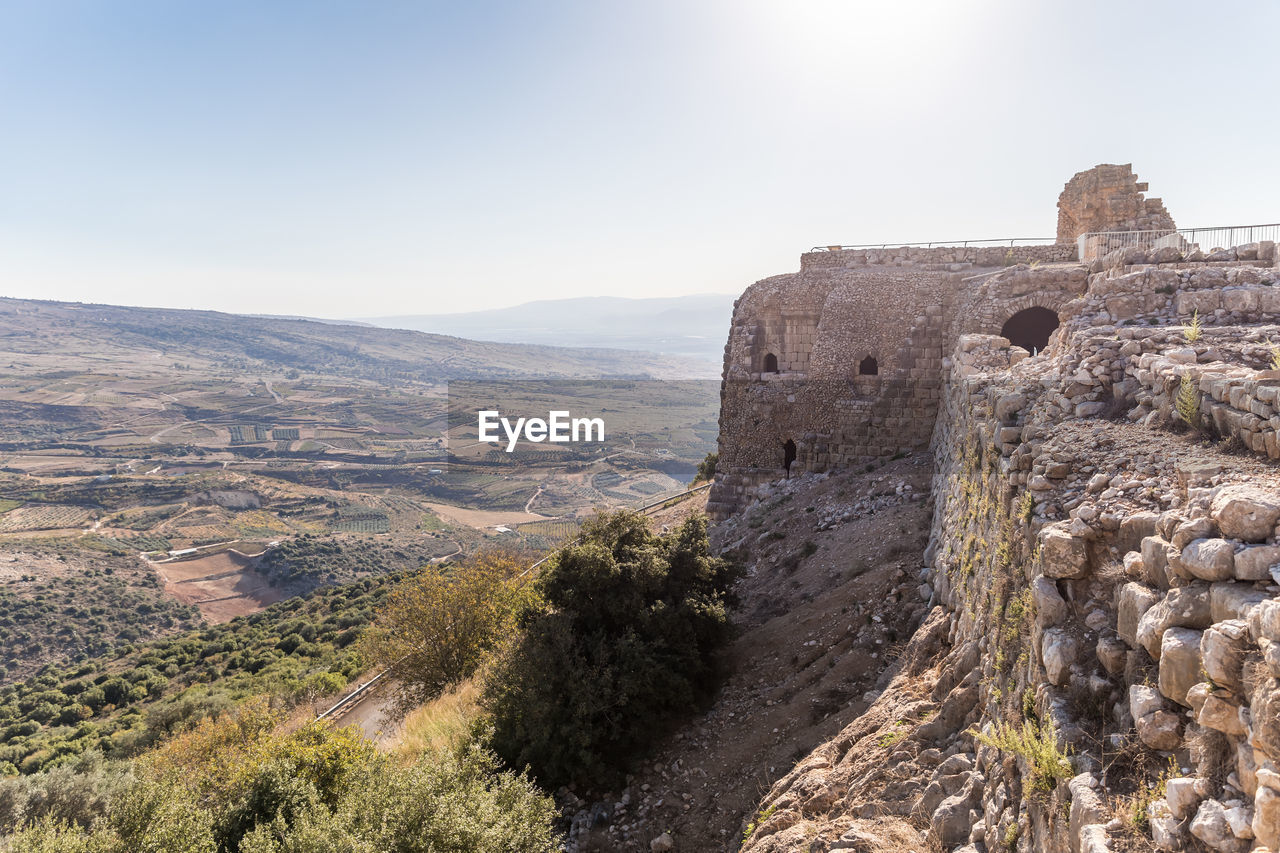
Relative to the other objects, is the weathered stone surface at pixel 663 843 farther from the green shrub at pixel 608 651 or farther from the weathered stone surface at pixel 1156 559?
the weathered stone surface at pixel 1156 559

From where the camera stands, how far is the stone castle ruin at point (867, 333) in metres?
17.9

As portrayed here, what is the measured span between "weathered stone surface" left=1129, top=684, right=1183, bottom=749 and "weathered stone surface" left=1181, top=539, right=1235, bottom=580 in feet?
2.32

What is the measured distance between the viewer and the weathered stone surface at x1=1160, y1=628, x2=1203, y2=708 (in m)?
3.57

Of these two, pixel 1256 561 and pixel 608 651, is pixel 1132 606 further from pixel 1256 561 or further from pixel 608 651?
pixel 608 651

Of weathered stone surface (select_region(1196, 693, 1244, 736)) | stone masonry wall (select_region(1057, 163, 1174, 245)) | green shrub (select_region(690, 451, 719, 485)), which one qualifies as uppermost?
stone masonry wall (select_region(1057, 163, 1174, 245))

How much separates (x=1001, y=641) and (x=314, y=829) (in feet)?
26.4

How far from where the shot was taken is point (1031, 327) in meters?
17.8

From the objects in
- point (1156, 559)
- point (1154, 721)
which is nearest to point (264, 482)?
point (1156, 559)

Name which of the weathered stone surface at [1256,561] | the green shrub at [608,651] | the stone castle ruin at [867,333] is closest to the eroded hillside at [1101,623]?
the weathered stone surface at [1256,561]

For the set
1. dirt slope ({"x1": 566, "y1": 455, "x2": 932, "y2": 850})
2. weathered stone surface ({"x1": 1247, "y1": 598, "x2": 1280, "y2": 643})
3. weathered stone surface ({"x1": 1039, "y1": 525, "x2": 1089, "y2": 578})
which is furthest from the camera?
dirt slope ({"x1": 566, "y1": 455, "x2": 932, "y2": 850})

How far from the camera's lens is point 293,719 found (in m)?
20.5

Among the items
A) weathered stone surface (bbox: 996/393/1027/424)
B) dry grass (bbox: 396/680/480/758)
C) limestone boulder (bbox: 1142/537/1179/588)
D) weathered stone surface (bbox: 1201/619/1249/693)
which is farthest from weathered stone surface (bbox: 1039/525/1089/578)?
dry grass (bbox: 396/680/480/758)

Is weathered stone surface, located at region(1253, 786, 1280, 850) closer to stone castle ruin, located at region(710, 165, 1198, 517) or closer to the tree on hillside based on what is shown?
stone castle ruin, located at region(710, 165, 1198, 517)

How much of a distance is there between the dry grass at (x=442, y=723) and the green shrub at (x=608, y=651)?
2.51 feet
